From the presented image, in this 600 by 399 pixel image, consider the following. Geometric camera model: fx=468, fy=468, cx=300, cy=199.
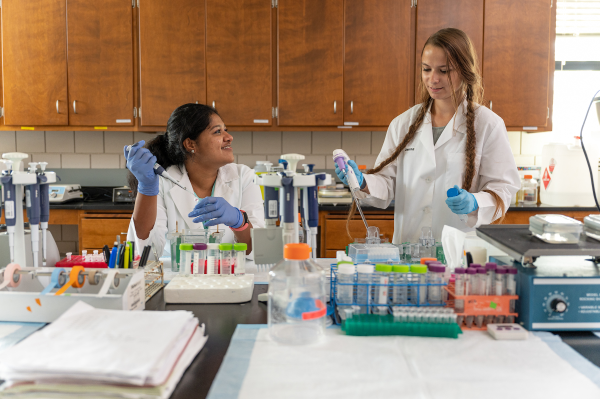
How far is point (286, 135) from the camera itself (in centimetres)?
352

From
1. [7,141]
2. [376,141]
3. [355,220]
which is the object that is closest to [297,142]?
[376,141]

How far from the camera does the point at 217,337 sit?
96cm

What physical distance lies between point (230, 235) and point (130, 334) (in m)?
1.15

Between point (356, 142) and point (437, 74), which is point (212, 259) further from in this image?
point (356, 142)

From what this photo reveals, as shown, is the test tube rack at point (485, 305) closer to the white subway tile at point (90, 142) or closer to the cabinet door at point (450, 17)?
the cabinet door at point (450, 17)

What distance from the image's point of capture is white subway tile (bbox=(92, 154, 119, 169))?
3.55 meters

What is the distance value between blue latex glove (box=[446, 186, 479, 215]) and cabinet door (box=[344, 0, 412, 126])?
1584 mm

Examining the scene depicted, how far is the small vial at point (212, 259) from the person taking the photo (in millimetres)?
1292

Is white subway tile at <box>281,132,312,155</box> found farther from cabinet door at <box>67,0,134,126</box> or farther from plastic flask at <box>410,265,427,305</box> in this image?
plastic flask at <box>410,265,427,305</box>

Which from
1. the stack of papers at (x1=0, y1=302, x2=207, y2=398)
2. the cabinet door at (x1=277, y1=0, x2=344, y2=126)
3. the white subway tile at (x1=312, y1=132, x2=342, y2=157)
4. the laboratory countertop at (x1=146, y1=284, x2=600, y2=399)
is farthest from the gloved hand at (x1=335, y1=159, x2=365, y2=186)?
the white subway tile at (x1=312, y1=132, x2=342, y2=157)

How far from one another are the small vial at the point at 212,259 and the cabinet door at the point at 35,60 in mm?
2436

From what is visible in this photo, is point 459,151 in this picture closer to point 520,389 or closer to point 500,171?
point 500,171

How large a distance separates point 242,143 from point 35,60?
1497mm

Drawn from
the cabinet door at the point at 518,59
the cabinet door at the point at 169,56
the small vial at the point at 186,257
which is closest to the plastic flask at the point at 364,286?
the small vial at the point at 186,257
